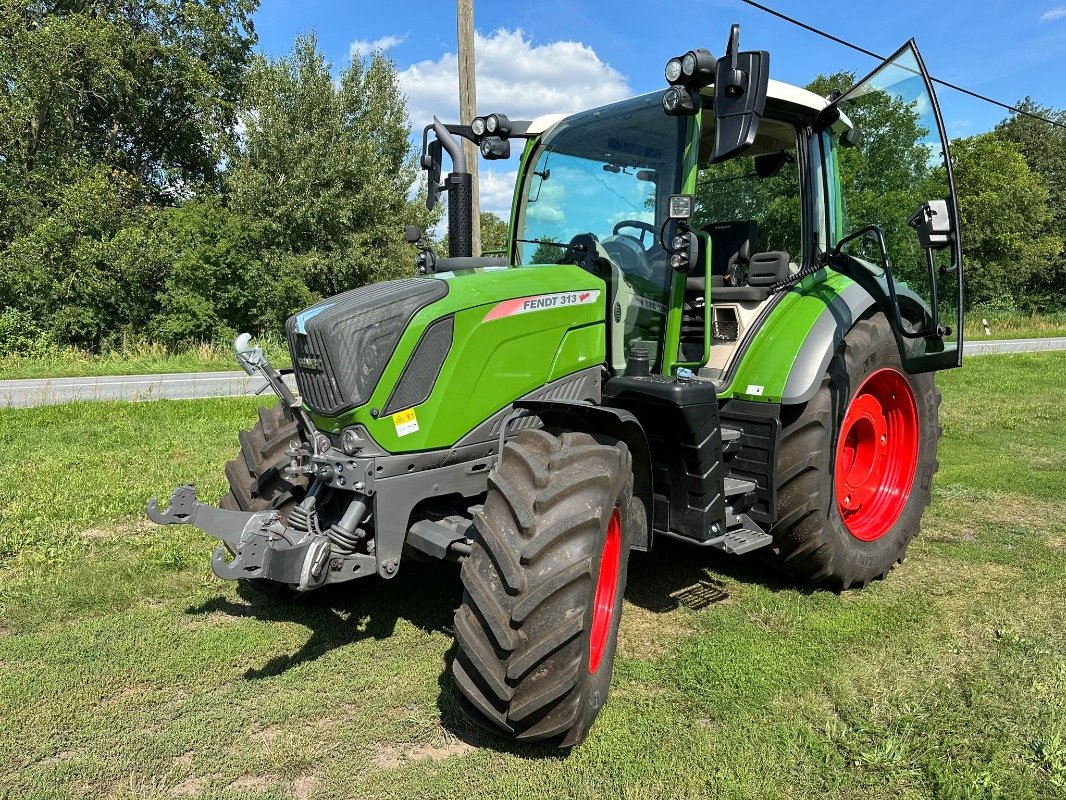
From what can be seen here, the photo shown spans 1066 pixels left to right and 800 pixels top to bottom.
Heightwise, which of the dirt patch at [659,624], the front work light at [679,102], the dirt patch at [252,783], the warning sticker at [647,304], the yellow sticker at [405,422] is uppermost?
the front work light at [679,102]

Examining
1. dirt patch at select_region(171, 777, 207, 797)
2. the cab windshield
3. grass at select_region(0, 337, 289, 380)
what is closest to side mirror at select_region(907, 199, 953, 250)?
the cab windshield

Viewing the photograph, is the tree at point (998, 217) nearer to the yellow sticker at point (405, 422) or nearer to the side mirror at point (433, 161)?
the side mirror at point (433, 161)

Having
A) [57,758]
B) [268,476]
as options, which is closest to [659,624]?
[268,476]

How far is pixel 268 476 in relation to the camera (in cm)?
353

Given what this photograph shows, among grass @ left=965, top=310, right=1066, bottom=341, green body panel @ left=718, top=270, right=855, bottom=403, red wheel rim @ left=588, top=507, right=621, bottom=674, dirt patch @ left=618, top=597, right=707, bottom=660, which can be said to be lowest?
grass @ left=965, top=310, right=1066, bottom=341

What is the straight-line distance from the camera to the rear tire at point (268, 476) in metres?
3.48

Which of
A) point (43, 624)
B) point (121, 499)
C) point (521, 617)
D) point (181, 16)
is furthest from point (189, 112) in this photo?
point (521, 617)

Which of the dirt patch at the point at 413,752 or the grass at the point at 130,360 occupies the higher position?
the dirt patch at the point at 413,752

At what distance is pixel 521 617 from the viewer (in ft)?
7.86

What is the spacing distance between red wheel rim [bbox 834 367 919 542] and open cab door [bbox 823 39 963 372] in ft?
1.29

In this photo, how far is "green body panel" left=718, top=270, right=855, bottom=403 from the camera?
12.1ft

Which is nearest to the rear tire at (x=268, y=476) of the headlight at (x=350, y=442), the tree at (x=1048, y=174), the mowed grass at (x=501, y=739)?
the mowed grass at (x=501, y=739)

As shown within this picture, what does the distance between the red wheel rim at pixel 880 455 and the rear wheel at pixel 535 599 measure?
2.36 meters

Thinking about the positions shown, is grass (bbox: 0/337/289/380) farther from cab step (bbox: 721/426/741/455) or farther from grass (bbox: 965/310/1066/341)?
grass (bbox: 965/310/1066/341)
